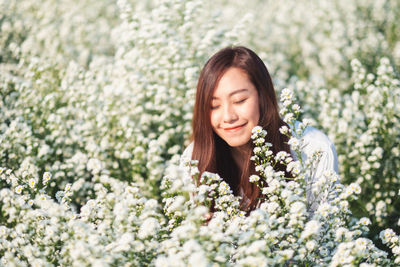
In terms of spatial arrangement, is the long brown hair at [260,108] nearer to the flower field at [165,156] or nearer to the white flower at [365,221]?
the flower field at [165,156]

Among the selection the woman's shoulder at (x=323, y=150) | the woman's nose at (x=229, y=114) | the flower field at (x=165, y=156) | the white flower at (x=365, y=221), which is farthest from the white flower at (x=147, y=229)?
the woman's shoulder at (x=323, y=150)

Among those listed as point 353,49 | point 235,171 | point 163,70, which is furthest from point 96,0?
point 235,171

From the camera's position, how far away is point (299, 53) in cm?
721

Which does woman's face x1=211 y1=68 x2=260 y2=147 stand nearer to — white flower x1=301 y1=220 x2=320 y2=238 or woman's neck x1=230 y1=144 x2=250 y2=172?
woman's neck x1=230 y1=144 x2=250 y2=172

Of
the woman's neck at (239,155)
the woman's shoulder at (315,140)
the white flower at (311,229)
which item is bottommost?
the woman's neck at (239,155)

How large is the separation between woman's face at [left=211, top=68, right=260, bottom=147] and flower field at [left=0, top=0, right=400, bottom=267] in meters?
0.20

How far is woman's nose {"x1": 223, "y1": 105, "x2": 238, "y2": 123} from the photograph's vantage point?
2.76 m

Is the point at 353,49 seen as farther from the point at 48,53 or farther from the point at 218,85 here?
the point at 48,53

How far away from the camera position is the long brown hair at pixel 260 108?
2.87m

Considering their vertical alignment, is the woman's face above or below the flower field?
above

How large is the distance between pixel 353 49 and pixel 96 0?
5.55m

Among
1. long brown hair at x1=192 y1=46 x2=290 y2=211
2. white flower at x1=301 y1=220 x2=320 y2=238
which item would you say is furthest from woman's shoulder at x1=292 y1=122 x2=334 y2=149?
white flower at x1=301 y1=220 x2=320 y2=238

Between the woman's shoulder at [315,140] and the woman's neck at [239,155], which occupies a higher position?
the woman's shoulder at [315,140]

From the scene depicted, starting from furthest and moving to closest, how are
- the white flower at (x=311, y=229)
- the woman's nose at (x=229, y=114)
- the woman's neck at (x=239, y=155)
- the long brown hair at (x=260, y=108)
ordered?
the woman's neck at (x=239, y=155), the long brown hair at (x=260, y=108), the woman's nose at (x=229, y=114), the white flower at (x=311, y=229)
